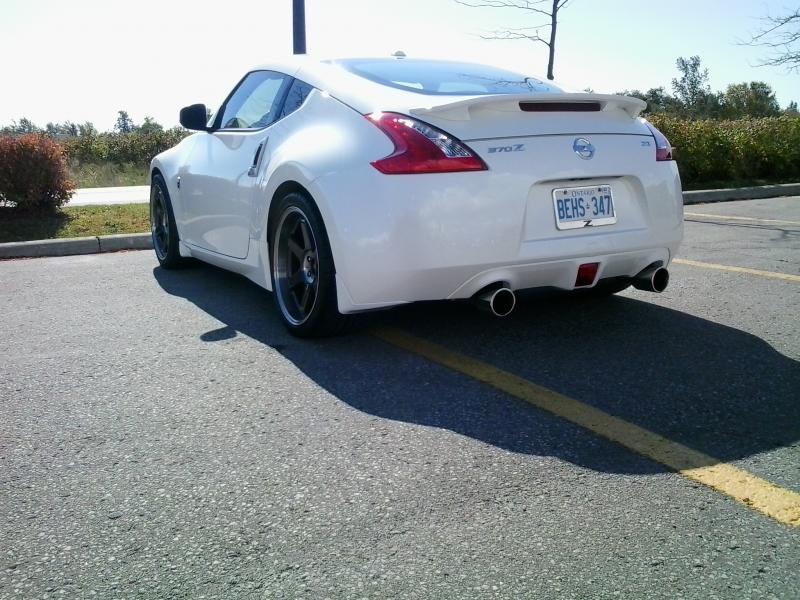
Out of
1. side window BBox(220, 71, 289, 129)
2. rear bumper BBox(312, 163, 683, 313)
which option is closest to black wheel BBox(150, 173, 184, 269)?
side window BBox(220, 71, 289, 129)

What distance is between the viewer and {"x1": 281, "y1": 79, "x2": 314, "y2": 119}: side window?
4348 mm

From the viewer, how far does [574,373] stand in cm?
351

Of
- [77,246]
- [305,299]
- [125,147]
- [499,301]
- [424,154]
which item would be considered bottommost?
[125,147]

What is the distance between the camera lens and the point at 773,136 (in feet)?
51.7

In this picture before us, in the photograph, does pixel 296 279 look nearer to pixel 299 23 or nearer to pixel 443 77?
pixel 443 77

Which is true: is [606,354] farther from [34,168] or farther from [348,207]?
[34,168]

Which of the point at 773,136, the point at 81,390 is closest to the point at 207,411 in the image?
the point at 81,390

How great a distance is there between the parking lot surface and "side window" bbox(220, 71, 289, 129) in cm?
118

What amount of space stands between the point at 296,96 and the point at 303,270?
3.29 ft

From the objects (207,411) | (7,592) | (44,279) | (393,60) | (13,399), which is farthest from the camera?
(44,279)

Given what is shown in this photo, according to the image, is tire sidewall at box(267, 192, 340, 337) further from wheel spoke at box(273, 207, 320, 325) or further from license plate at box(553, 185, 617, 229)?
license plate at box(553, 185, 617, 229)

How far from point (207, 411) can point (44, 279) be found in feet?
12.7

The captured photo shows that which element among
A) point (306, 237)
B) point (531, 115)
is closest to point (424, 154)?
point (531, 115)

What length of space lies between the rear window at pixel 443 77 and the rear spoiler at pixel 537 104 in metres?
0.37
